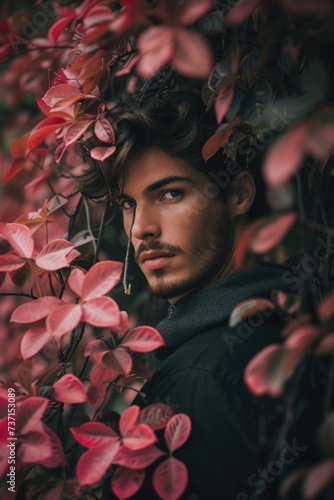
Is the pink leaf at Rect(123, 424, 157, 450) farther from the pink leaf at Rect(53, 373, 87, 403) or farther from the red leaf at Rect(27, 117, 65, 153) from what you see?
the red leaf at Rect(27, 117, 65, 153)

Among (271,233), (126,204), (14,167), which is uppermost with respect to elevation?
(271,233)

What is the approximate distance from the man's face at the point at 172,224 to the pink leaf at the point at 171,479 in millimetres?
503

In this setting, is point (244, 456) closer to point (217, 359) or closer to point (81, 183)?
point (217, 359)

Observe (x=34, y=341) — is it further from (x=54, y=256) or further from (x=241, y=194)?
(x=241, y=194)

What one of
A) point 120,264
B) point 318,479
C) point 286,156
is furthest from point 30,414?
point 286,156

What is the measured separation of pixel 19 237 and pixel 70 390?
0.33 meters

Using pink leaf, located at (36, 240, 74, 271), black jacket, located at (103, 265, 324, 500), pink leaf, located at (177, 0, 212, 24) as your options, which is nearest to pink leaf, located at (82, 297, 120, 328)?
pink leaf, located at (36, 240, 74, 271)

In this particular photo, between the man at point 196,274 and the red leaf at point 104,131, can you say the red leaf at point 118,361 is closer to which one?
the man at point 196,274

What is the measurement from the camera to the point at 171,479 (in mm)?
937

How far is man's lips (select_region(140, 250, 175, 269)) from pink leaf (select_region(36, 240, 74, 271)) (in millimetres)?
270

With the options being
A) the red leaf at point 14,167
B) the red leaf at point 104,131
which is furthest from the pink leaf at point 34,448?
the red leaf at point 14,167

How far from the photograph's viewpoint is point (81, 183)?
154 centimetres

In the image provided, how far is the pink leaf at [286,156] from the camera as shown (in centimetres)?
64

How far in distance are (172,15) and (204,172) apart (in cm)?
71
